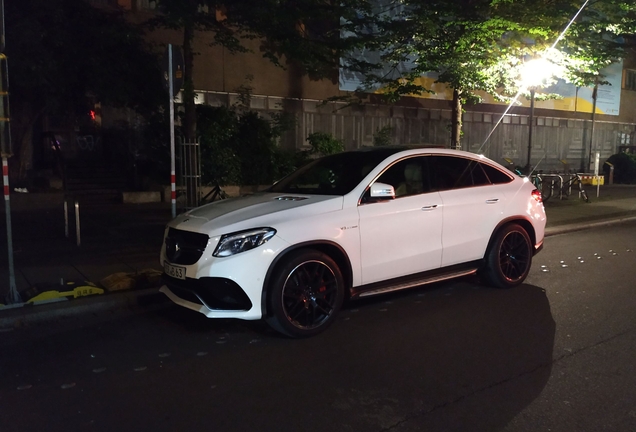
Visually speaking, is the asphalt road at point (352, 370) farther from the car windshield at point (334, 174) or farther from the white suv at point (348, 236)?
the car windshield at point (334, 174)

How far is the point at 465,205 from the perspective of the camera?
6.61 m

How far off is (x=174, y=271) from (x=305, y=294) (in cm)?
131

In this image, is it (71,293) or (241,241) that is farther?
(71,293)

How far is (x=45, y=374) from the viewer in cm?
469

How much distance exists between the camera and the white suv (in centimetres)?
516

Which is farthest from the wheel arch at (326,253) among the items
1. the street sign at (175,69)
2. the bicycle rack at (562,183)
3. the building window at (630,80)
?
the building window at (630,80)

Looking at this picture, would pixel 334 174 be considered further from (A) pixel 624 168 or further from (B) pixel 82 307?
(A) pixel 624 168

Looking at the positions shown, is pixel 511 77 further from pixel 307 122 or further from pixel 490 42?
pixel 307 122

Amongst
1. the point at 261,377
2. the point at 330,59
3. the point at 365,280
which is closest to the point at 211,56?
the point at 330,59

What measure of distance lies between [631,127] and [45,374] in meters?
37.2

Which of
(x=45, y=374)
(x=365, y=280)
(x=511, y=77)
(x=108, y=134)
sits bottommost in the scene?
(x=45, y=374)

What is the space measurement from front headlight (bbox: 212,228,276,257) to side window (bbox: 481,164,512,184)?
3290mm

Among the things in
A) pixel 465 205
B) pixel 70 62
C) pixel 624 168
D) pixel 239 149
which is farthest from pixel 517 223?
pixel 624 168

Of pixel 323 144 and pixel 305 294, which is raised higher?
pixel 323 144
